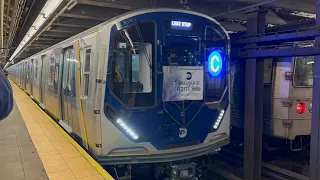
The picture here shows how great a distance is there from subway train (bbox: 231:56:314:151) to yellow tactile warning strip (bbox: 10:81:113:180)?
386 centimetres

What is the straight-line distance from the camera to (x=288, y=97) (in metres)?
5.93

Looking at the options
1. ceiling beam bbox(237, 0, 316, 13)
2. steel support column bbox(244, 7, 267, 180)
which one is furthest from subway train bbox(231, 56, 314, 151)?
ceiling beam bbox(237, 0, 316, 13)

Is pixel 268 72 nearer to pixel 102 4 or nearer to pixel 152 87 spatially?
pixel 152 87

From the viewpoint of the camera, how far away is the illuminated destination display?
4.48 meters

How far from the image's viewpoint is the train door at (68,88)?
5.48 m

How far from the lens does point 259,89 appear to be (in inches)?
220

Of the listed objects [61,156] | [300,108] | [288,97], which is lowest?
[61,156]

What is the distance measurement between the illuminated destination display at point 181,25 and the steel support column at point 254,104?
60.4 inches

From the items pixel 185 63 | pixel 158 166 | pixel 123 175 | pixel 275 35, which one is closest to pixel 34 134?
pixel 123 175

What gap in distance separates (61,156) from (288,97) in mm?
4383

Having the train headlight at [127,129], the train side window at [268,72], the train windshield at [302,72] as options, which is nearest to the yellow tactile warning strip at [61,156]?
the train headlight at [127,129]

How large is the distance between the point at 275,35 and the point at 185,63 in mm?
1593

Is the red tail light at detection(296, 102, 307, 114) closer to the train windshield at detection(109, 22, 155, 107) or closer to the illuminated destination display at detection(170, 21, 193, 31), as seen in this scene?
the illuminated destination display at detection(170, 21, 193, 31)

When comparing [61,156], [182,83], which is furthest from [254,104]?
[61,156]
